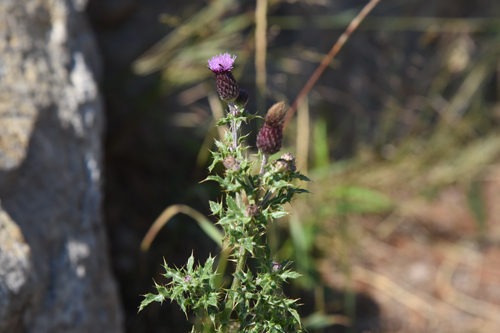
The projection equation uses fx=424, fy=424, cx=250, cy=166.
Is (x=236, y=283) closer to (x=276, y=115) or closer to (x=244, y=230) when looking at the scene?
(x=244, y=230)

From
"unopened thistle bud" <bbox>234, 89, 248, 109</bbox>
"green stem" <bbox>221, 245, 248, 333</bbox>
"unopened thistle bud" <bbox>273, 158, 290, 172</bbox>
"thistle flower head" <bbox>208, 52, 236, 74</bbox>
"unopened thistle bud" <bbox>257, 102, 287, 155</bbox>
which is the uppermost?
"thistle flower head" <bbox>208, 52, 236, 74</bbox>

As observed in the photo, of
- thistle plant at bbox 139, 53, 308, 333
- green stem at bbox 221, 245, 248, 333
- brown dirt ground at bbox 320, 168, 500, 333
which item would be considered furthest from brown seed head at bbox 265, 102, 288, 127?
brown dirt ground at bbox 320, 168, 500, 333

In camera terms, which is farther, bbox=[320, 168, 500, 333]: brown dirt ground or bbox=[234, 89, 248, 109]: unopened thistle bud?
bbox=[320, 168, 500, 333]: brown dirt ground

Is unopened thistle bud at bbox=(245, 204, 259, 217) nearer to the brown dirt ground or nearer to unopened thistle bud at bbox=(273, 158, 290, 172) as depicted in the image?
unopened thistle bud at bbox=(273, 158, 290, 172)

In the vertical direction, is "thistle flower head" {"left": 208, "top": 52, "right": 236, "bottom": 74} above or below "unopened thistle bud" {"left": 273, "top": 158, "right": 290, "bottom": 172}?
above

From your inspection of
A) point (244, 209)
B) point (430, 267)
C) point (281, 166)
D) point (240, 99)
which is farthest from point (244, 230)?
point (430, 267)

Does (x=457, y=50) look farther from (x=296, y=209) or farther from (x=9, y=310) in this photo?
(x=9, y=310)

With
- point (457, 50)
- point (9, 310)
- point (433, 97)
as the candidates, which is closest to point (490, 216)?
point (433, 97)

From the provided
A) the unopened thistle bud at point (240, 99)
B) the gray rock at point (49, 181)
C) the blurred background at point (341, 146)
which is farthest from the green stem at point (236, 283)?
the blurred background at point (341, 146)
